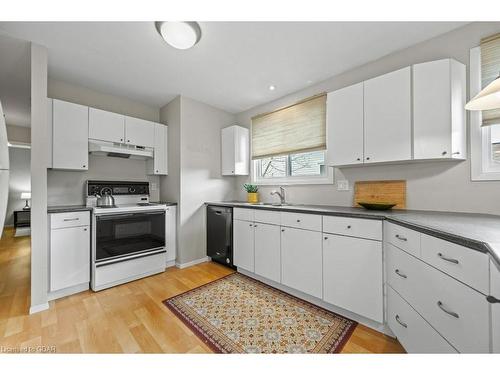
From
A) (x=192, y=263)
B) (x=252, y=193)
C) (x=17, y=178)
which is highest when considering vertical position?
(x=17, y=178)

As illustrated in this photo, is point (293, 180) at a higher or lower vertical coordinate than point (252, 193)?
higher

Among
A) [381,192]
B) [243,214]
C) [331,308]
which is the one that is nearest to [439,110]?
[381,192]

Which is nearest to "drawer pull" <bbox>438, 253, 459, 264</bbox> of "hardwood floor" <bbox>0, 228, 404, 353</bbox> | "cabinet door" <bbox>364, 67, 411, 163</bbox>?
"hardwood floor" <bbox>0, 228, 404, 353</bbox>

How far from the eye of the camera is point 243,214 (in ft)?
8.47

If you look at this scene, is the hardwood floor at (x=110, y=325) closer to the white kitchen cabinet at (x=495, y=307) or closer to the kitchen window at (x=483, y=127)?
the white kitchen cabinet at (x=495, y=307)

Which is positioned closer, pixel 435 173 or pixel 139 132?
pixel 435 173

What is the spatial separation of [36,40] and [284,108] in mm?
2624

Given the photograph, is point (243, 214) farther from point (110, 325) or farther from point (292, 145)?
point (110, 325)

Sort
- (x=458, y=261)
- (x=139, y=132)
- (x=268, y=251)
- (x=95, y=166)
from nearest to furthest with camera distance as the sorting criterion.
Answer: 1. (x=458, y=261)
2. (x=268, y=251)
3. (x=95, y=166)
4. (x=139, y=132)

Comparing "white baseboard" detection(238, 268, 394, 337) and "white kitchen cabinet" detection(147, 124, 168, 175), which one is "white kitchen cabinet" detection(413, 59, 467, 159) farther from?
"white kitchen cabinet" detection(147, 124, 168, 175)

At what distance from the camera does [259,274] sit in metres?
2.39

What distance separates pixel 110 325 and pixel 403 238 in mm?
2280

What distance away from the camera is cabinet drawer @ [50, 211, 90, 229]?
2.02 m
